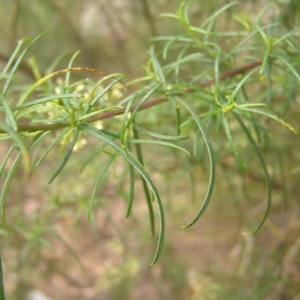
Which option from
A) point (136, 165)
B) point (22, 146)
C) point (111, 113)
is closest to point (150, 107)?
point (111, 113)

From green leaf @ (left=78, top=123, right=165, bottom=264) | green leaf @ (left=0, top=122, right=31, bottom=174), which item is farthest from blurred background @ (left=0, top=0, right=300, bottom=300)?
green leaf @ (left=0, top=122, right=31, bottom=174)

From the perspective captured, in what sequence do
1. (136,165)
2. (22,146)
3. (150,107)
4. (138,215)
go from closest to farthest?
(22,146), (136,165), (150,107), (138,215)

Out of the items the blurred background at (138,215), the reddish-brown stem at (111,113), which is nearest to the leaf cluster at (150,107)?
the reddish-brown stem at (111,113)

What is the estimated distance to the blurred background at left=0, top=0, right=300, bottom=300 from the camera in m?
1.36

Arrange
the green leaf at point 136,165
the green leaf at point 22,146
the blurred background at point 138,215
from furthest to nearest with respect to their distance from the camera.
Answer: the blurred background at point 138,215 < the green leaf at point 136,165 < the green leaf at point 22,146

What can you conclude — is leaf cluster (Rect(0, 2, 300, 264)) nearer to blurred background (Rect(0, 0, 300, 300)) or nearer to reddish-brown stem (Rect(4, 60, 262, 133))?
reddish-brown stem (Rect(4, 60, 262, 133))

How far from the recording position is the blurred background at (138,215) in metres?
1.36

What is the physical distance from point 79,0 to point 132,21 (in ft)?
0.93

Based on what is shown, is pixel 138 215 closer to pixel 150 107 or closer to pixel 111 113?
pixel 150 107

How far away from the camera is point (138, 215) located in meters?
2.31

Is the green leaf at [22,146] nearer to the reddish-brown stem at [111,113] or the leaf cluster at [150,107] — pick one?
the leaf cluster at [150,107]

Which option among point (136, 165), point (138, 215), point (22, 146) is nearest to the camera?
point (22, 146)

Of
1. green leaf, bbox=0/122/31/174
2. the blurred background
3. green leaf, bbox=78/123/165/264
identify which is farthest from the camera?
the blurred background

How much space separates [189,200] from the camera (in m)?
2.03
